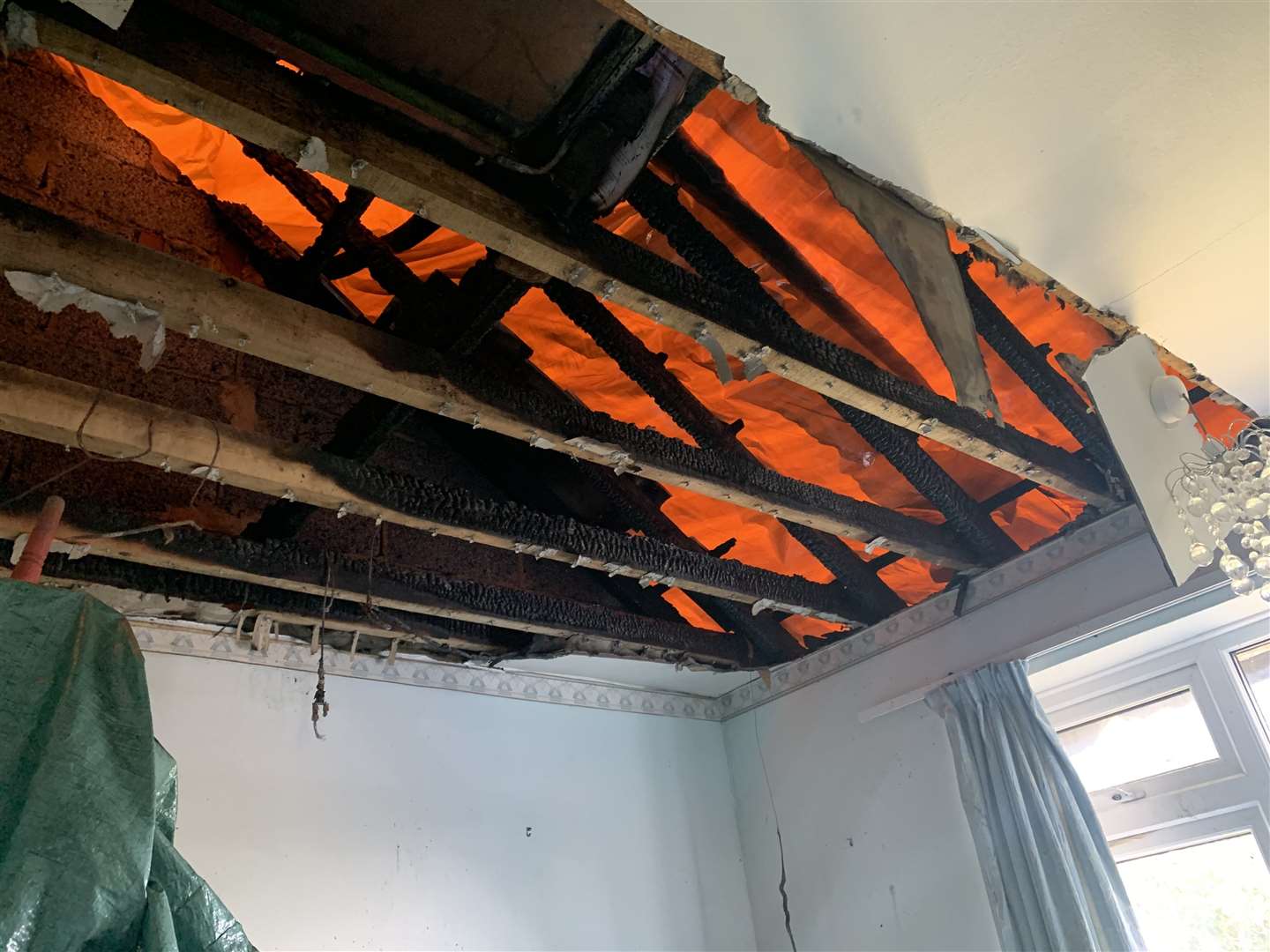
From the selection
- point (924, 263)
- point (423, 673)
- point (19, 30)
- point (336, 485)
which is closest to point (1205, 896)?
point (924, 263)

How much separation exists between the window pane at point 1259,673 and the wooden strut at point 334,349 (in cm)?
114

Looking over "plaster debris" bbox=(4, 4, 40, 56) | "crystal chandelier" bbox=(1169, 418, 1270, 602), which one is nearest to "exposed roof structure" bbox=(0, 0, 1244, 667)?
"plaster debris" bbox=(4, 4, 40, 56)

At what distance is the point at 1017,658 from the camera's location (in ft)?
8.21

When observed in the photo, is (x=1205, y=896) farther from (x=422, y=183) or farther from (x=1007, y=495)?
(x=422, y=183)

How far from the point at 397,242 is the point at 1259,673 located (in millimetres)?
2398

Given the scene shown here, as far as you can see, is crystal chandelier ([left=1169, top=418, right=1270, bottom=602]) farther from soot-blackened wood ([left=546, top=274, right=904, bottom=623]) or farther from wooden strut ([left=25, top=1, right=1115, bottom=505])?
soot-blackened wood ([left=546, top=274, right=904, bottom=623])

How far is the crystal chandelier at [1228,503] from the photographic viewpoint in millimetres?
1561

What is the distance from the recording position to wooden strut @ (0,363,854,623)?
1.52 meters

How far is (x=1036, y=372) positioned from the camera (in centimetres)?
211

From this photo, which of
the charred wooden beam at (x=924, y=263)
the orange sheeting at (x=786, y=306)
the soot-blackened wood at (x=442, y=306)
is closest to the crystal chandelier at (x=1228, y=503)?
the charred wooden beam at (x=924, y=263)

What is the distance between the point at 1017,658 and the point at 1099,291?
1308 millimetres

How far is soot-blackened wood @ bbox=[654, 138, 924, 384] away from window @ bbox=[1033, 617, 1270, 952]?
3.72 feet

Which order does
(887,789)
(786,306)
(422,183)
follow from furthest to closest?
(887,789) < (786,306) < (422,183)

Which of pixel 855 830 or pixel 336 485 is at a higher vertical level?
pixel 336 485
